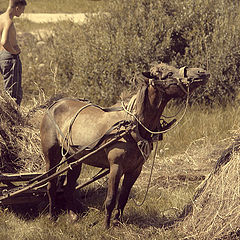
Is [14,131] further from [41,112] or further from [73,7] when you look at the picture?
[73,7]

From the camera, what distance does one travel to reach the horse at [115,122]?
3.83 meters

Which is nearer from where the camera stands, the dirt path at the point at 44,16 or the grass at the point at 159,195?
the grass at the point at 159,195

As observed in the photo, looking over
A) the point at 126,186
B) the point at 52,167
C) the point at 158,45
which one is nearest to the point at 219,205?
the point at 126,186

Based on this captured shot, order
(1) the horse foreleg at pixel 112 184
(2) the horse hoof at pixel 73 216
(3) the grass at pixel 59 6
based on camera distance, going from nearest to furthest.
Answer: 1. (1) the horse foreleg at pixel 112 184
2. (2) the horse hoof at pixel 73 216
3. (3) the grass at pixel 59 6

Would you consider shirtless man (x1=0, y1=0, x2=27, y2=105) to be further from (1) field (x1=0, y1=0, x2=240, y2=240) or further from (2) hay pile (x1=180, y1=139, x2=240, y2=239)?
(2) hay pile (x1=180, y1=139, x2=240, y2=239)

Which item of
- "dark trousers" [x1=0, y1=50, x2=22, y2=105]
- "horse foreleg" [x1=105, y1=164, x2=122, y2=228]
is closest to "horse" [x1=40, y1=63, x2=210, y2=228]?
"horse foreleg" [x1=105, y1=164, x2=122, y2=228]

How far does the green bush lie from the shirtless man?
2.45 metres

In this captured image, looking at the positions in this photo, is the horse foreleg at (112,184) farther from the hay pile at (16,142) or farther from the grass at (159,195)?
the hay pile at (16,142)

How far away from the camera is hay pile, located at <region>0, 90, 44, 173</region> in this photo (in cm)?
550

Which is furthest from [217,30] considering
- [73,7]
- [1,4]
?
[73,7]

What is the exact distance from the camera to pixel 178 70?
12.7ft

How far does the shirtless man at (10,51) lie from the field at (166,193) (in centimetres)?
45

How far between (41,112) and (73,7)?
70.5ft

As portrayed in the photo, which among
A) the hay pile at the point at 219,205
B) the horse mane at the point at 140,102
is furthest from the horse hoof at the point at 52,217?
the horse mane at the point at 140,102
